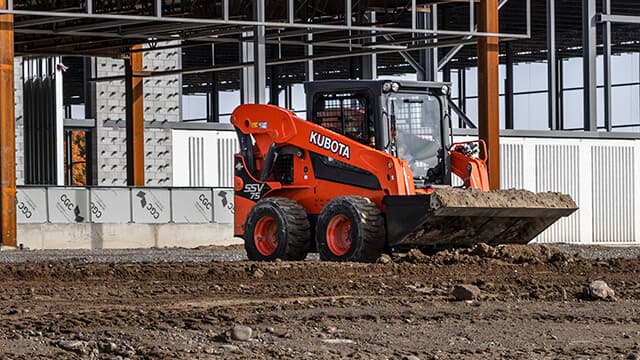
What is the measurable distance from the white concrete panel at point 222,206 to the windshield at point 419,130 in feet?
46.1

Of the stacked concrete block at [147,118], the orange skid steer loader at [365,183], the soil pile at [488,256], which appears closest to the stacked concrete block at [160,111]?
the stacked concrete block at [147,118]

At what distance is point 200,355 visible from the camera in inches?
380

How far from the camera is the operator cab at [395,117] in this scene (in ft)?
68.1

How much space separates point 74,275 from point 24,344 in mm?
8431

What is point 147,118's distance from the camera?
127 ft

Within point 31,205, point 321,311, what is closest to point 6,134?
point 31,205

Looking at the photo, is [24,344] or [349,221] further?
[349,221]

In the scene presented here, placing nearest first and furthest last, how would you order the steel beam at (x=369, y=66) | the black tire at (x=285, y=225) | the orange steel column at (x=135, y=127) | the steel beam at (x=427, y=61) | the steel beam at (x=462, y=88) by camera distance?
the black tire at (x=285, y=225) < the orange steel column at (x=135, y=127) < the steel beam at (x=427, y=61) < the steel beam at (x=369, y=66) < the steel beam at (x=462, y=88)

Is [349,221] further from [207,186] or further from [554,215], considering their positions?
[207,186]

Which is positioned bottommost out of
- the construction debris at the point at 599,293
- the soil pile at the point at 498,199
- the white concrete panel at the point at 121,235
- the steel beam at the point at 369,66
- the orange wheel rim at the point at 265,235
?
the white concrete panel at the point at 121,235

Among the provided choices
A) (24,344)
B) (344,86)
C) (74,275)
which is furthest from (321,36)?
(24,344)

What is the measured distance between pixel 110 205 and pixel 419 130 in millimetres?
13318

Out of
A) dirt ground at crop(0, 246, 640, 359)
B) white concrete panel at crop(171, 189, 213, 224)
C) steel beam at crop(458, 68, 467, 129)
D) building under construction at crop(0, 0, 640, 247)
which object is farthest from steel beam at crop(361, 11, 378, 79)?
steel beam at crop(458, 68, 467, 129)

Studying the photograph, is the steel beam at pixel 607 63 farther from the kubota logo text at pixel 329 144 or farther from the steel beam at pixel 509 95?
the kubota logo text at pixel 329 144
